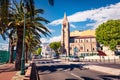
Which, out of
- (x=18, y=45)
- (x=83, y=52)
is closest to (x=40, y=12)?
(x=18, y=45)

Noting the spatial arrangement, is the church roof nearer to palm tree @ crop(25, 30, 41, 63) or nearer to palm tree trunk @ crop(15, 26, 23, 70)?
palm tree @ crop(25, 30, 41, 63)

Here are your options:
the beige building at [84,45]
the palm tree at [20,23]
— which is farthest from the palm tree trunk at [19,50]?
the beige building at [84,45]

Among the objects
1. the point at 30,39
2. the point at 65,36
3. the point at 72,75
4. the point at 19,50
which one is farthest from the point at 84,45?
the point at 72,75

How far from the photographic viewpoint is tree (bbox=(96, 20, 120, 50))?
8019 cm

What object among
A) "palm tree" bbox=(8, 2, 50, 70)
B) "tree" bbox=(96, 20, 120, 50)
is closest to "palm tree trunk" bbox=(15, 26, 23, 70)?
"palm tree" bbox=(8, 2, 50, 70)

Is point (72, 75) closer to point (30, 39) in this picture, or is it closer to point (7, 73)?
point (7, 73)

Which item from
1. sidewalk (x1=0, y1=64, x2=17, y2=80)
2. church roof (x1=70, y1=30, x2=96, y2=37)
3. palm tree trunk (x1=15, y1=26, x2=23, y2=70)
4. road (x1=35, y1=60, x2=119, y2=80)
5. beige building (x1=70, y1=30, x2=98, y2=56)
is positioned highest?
church roof (x1=70, y1=30, x2=96, y2=37)

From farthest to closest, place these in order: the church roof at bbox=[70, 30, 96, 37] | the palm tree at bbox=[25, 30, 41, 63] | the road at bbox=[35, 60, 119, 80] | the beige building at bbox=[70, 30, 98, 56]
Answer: the church roof at bbox=[70, 30, 96, 37], the beige building at bbox=[70, 30, 98, 56], the palm tree at bbox=[25, 30, 41, 63], the road at bbox=[35, 60, 119, 80]

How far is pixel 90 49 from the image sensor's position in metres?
145

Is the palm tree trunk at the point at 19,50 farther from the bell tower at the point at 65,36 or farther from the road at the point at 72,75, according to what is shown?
the bell tower at the point at 65,36

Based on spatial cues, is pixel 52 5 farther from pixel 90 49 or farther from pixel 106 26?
pixel 90 49

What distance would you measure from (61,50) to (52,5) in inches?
5445

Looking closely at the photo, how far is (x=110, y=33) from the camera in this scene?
8300 centimetres

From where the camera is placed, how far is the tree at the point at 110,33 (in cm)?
8019
